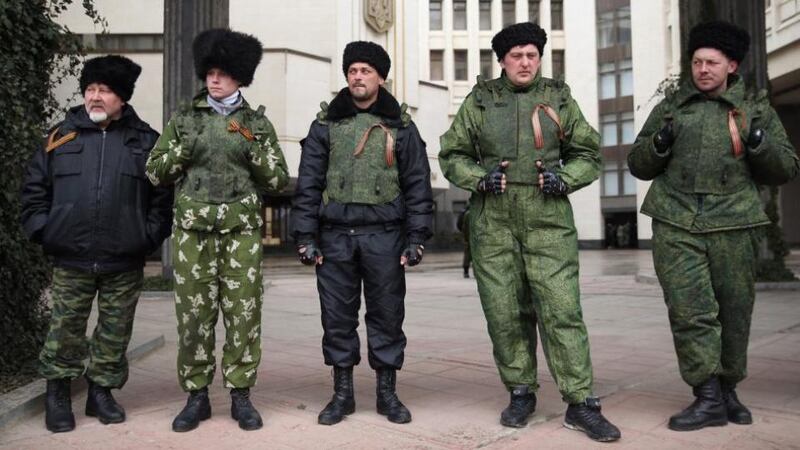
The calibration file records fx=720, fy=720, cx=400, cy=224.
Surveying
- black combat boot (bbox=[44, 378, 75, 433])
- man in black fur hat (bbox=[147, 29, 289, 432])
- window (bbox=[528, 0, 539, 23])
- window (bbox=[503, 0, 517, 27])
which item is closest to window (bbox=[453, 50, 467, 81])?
window (bbox=[503, 0, 517, 27])

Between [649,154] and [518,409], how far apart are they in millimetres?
1551

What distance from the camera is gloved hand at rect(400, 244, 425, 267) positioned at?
397 cm

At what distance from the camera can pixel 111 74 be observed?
4.05 m

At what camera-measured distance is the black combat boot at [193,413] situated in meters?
3.80

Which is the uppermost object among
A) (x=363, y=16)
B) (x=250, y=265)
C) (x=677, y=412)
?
(x=363, y=16)

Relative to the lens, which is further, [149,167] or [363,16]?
[363,16]

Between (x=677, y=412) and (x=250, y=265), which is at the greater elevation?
(x=250, y=265)

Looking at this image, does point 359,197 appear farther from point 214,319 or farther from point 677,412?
point 677,412

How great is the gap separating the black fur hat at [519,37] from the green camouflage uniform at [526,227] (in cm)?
19

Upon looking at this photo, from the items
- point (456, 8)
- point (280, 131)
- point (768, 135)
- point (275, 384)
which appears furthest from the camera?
point (456, 8)

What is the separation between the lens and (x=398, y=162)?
13.5ft

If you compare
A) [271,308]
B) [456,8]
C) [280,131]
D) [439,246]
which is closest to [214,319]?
[271,308]

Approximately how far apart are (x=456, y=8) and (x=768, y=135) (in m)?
37.3

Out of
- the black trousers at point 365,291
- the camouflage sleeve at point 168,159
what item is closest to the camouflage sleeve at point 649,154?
the black trousers at point 365,291
